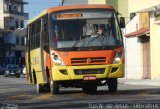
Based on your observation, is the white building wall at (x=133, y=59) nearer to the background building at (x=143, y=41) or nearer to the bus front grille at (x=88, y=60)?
the background building at (x=143, y=41)

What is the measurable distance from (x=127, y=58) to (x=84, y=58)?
2890cm

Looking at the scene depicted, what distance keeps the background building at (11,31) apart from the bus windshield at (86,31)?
90143 millimetres

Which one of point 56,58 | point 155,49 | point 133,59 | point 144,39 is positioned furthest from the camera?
point 133,59

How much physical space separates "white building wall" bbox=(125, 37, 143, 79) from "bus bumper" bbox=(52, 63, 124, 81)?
25.2 meters

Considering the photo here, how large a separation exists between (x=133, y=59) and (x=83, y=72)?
89.6 ft

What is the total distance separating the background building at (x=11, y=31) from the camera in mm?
113062

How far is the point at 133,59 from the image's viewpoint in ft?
157

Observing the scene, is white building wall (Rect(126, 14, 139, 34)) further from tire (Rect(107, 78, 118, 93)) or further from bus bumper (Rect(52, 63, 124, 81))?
bus bumper (Rect(52, 63, 124, 81))

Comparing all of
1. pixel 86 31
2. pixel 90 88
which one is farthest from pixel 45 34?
pixel 90 88

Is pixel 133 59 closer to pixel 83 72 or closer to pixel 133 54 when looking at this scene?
pixel 133 54

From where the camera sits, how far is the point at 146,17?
45000mm

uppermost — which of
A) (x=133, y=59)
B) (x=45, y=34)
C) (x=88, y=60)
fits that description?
(x=45, y=34)

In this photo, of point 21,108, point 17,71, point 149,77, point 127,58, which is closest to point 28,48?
point 21,108

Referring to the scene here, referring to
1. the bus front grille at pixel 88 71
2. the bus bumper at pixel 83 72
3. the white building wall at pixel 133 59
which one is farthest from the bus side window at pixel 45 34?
the white building wall at pixel 133 59
